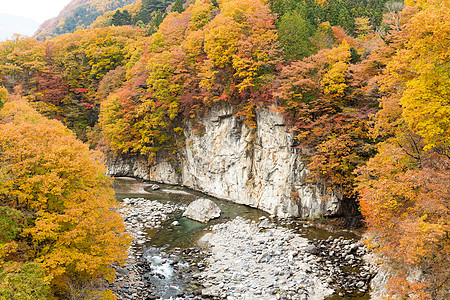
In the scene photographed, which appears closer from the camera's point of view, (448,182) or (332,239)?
(448,182)

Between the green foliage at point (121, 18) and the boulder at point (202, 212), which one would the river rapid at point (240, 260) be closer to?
the boulder at point (202, 212)

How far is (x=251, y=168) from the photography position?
27.2m

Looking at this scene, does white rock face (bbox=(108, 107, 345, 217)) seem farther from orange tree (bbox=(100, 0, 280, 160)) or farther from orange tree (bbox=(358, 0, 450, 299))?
orange tree (bbox=(358, 0, 450, 299))

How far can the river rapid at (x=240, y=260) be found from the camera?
13.3 meters

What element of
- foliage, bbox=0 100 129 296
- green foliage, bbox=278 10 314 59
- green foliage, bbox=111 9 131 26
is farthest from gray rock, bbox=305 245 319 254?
green foliage, bbox=111 9 131 26

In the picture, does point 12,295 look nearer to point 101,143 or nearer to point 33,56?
point 101,143

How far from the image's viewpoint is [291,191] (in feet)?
73.7

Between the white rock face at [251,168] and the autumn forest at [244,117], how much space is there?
48.7 inches

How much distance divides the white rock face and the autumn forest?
1.24 metres

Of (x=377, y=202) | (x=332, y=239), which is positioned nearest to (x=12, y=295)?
(x=377, y=202)

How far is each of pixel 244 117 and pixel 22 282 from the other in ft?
76.2

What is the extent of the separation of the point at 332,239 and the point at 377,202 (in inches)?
311

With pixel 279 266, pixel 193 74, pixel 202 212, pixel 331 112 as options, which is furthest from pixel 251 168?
pixel 193 74

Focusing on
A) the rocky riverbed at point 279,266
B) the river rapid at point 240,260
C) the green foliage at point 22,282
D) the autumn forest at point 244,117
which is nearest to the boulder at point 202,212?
the river rapid at point 240,260
